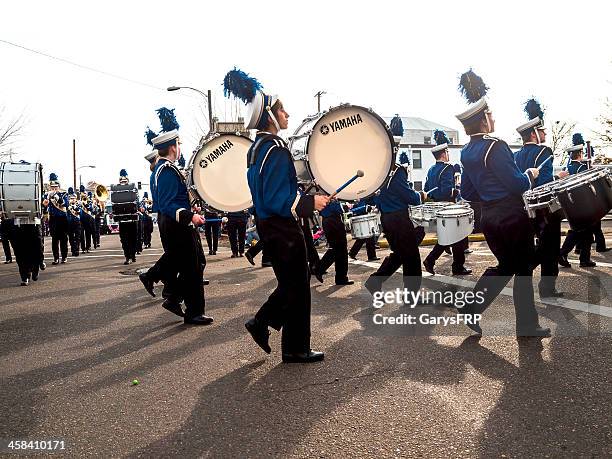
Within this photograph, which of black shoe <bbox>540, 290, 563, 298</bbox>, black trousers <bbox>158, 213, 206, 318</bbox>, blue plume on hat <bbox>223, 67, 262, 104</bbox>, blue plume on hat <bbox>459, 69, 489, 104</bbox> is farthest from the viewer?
black shoe <bbox>540, 290, 563, 298</bbox>

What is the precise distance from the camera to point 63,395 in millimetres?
4062

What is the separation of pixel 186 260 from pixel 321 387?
9.42 feet

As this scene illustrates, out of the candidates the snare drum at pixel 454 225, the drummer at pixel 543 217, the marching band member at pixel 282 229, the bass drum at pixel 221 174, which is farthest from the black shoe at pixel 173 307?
the drummer at pixel 543 217

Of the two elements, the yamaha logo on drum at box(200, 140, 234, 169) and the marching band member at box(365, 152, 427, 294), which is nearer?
the marching band member at box(365, 152, 427, 294)

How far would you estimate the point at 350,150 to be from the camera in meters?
5.88

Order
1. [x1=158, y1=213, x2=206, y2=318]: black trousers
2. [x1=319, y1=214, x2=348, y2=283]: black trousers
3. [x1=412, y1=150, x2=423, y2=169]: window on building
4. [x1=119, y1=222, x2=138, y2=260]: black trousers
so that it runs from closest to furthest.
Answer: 1. [x1=158, y1=213, x2=206, y2=318]: black trousers
2. [x1=319, y1=214, x2=348, y2=283]: black trousers
3. [x1=119, y1=222, x2=138, y2=260]: black trousers
4. [x1=412, y1=150, x2=423, y2=169]: window on building

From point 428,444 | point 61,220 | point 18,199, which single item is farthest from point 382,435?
point 61,220

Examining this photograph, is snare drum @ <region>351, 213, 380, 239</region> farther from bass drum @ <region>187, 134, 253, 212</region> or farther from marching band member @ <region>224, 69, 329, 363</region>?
marching band member @ <region>224, 69, 329, 363</region>

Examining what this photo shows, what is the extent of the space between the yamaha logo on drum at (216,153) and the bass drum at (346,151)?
2.16 m

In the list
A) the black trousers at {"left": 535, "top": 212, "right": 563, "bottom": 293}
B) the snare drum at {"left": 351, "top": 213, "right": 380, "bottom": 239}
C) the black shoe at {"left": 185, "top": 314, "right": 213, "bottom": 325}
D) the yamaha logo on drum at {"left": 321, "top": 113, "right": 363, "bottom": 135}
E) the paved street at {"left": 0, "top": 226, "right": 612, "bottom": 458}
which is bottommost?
the paved street at {"left": 0, "top": 226, "right": 612, "bottom": 458}

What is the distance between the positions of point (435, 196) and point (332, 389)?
23.9 feet

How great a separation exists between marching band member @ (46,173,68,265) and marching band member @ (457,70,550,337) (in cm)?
1216

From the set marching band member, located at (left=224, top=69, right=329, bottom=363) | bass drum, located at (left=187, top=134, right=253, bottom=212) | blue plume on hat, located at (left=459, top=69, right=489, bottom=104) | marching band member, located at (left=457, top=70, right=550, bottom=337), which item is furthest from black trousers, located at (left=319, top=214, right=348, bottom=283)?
marching band member, located at (left=224, top=69, right=329, bottom=363)

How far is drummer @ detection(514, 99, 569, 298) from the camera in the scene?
6.78m
